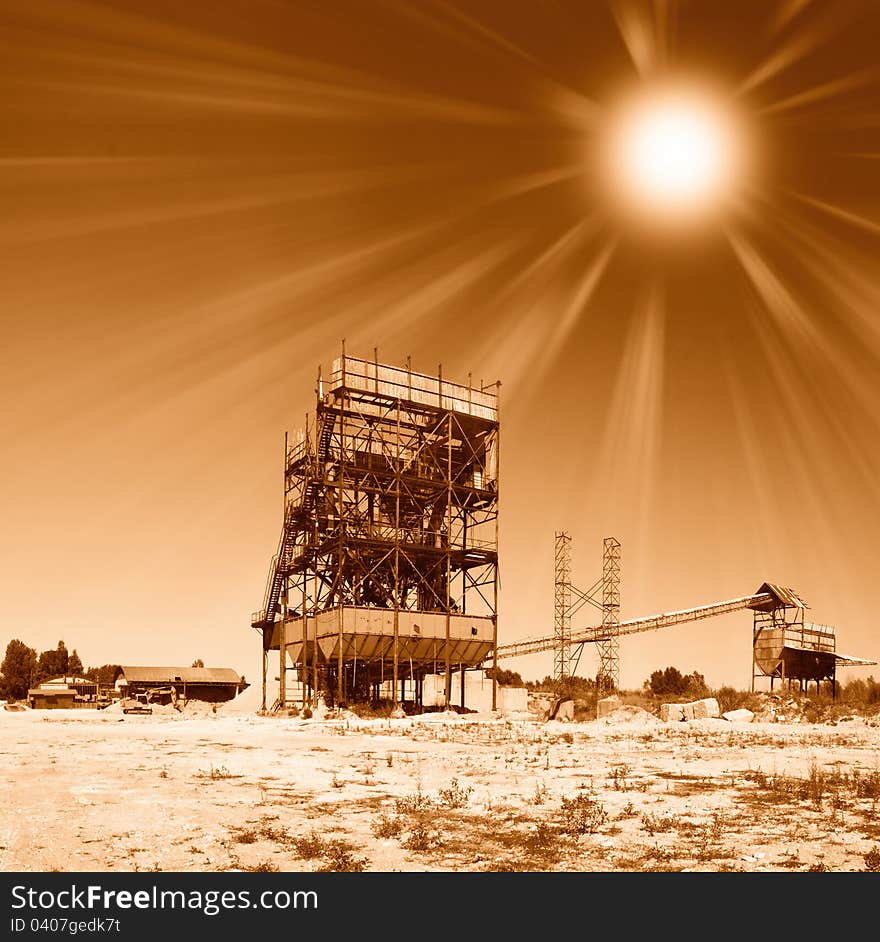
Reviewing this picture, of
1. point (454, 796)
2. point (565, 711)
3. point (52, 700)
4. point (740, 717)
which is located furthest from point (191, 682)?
point (454, 796)

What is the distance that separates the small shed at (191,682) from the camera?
84188 millimetres

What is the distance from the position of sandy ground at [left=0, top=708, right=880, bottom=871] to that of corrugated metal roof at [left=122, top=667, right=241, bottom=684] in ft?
211

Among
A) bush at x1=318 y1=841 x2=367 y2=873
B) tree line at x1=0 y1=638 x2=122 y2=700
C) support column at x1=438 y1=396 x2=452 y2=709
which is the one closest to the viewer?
bush at x1=318 y1=841 x2=367 y2=873

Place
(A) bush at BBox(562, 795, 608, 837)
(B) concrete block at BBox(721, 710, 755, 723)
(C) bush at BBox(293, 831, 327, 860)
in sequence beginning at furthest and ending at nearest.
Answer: (B) concrete block at BBox(721, 710, 755, 723), (A) bush at BBox(562, 795, 608, 837), (C) bush at BBox(293, 831, 327, 860)

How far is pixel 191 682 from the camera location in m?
85.1

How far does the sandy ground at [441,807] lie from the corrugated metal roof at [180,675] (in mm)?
64223

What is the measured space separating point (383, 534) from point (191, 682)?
144 feet

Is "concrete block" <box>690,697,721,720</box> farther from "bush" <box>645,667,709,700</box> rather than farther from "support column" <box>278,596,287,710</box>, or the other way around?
"bush" <box>645,667,709,700</box>

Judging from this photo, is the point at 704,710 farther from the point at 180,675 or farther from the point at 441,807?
the point at 180,675

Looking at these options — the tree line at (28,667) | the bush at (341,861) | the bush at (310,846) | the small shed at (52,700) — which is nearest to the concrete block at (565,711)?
the bush at (310,846)

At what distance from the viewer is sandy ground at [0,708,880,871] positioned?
9.36m

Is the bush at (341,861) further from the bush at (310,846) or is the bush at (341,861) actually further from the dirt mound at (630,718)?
the dirt mound at (630,718)

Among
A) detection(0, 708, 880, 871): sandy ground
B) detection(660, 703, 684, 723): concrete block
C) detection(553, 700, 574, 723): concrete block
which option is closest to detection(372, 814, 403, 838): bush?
detection(0, 708, 880, 871): sandy ground
